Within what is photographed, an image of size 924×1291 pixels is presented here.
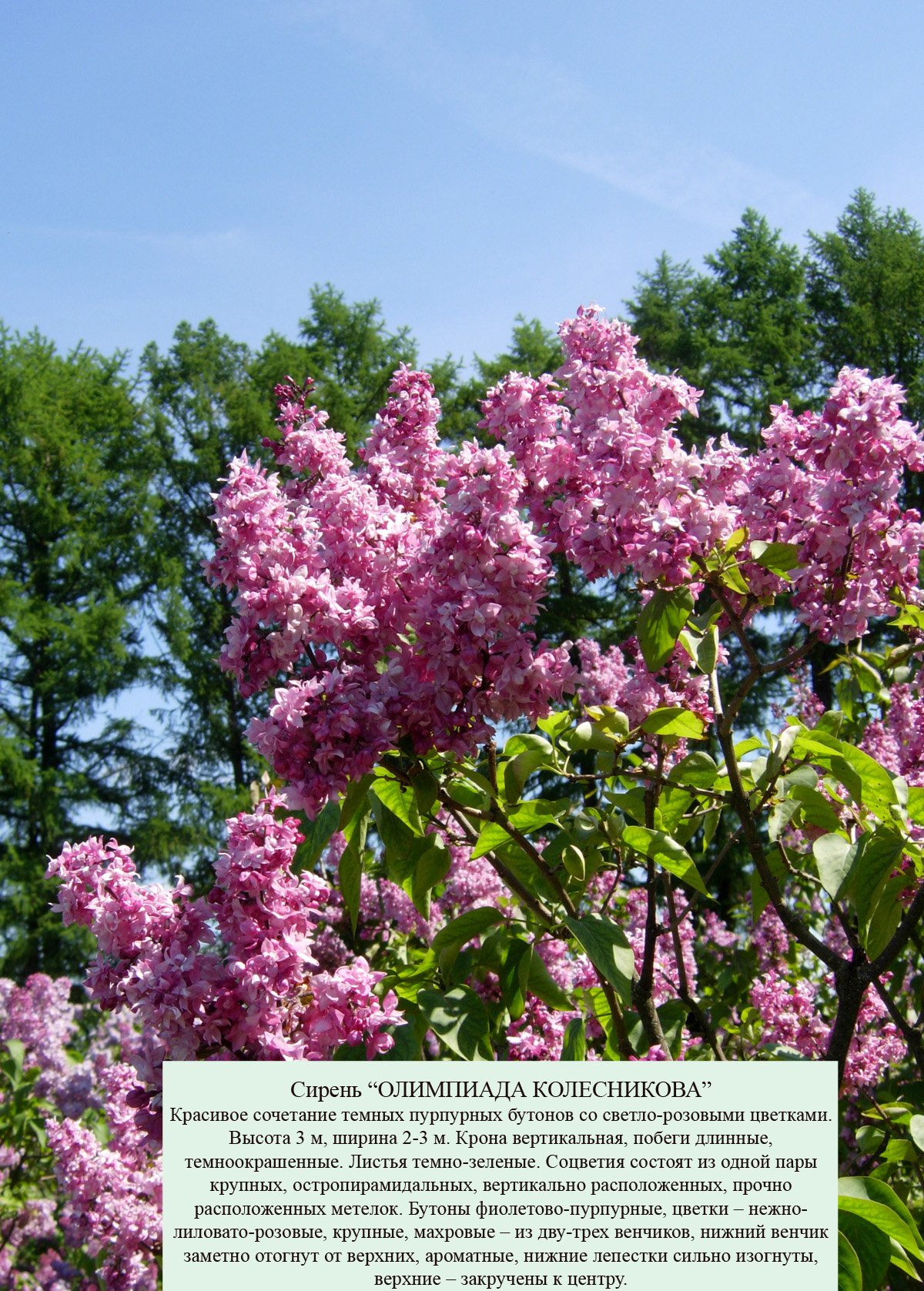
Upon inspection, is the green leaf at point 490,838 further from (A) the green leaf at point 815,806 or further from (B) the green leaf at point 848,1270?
(B) the green leaf at point 848,1270

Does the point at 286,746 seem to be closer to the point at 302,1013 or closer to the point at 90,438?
the point at 302,1013

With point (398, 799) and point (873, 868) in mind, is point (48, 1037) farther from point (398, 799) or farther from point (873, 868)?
point (873, 868)

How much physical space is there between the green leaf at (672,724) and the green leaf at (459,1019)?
0.58 metres

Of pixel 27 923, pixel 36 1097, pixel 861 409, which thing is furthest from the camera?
pixel 27 923

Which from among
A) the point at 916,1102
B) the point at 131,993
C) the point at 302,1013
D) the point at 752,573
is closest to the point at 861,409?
the point at 752,573

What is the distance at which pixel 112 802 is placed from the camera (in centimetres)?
2091

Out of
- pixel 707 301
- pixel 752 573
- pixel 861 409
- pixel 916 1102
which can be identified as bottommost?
pixel 916 1102

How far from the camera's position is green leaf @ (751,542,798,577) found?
2.00m

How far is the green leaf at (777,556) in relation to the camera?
6.55 feet

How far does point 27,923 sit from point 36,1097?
13697 mm

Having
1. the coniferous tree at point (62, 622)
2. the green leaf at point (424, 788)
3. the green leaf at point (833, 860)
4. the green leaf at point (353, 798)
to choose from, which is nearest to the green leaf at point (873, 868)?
the green leaf at point (833, 860)

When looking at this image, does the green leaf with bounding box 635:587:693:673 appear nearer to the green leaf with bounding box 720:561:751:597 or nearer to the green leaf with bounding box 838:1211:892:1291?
the green leaf with bounding box 720:561:751:597

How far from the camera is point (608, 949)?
6.07 ft

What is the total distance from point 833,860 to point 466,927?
70 cm
